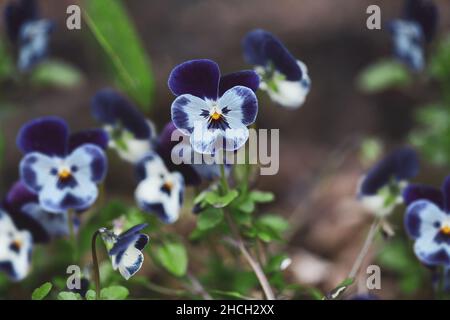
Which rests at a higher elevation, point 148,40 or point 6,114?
point 148,40

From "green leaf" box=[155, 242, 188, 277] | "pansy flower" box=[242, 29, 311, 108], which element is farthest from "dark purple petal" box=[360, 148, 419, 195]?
"green leaf" box=[155, 242, 188, 277]

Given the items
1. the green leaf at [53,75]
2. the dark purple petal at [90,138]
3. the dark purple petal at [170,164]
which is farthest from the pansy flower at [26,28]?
the dark purple petal at [170,164]

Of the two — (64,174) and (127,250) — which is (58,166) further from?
(127,250)

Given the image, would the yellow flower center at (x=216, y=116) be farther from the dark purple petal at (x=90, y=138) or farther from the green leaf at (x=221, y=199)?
the dark purple petal at (x=90, y=138)

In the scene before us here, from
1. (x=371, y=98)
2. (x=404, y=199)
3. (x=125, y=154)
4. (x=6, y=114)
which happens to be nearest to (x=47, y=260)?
(x=125, y=154)
